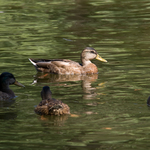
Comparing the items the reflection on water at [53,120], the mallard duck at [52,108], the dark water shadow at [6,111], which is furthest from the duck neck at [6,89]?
the reflection on water at [53,120]

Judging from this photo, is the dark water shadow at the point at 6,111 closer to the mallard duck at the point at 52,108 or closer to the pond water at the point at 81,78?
the pond water at the point at 81,78

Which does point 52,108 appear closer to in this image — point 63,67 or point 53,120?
point 53,120

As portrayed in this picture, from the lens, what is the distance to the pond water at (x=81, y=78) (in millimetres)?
7578

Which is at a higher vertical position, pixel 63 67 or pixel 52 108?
pixel 63 67

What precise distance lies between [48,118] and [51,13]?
1660 cm

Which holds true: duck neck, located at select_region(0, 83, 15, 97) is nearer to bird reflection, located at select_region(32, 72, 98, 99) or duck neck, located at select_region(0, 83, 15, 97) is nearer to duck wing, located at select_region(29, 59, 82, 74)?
bird reflection, located at select_region(32, 72, 98, 99)

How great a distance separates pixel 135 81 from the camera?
11.6 metres

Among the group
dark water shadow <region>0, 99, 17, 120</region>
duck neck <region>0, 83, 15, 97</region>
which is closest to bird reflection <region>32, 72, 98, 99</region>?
duck neck <region>0, 83, 15, 97</region>

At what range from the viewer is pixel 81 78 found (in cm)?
1286

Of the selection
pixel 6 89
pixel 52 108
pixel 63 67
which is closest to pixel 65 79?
pixel 63 67

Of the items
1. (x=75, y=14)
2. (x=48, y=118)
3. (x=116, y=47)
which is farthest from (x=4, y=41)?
(x=48, y=118)

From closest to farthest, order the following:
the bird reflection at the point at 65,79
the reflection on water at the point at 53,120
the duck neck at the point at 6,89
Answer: the reflection on water at the point at 53,120 < the duck neck at the point at 6,89 < the bird reflection at the point at 65,79

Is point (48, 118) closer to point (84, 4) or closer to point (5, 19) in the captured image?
point (5, 19)

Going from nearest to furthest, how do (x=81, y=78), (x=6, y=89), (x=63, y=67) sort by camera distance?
(x=6, y=89), (x=81, y=78), (x=63, y=67)
